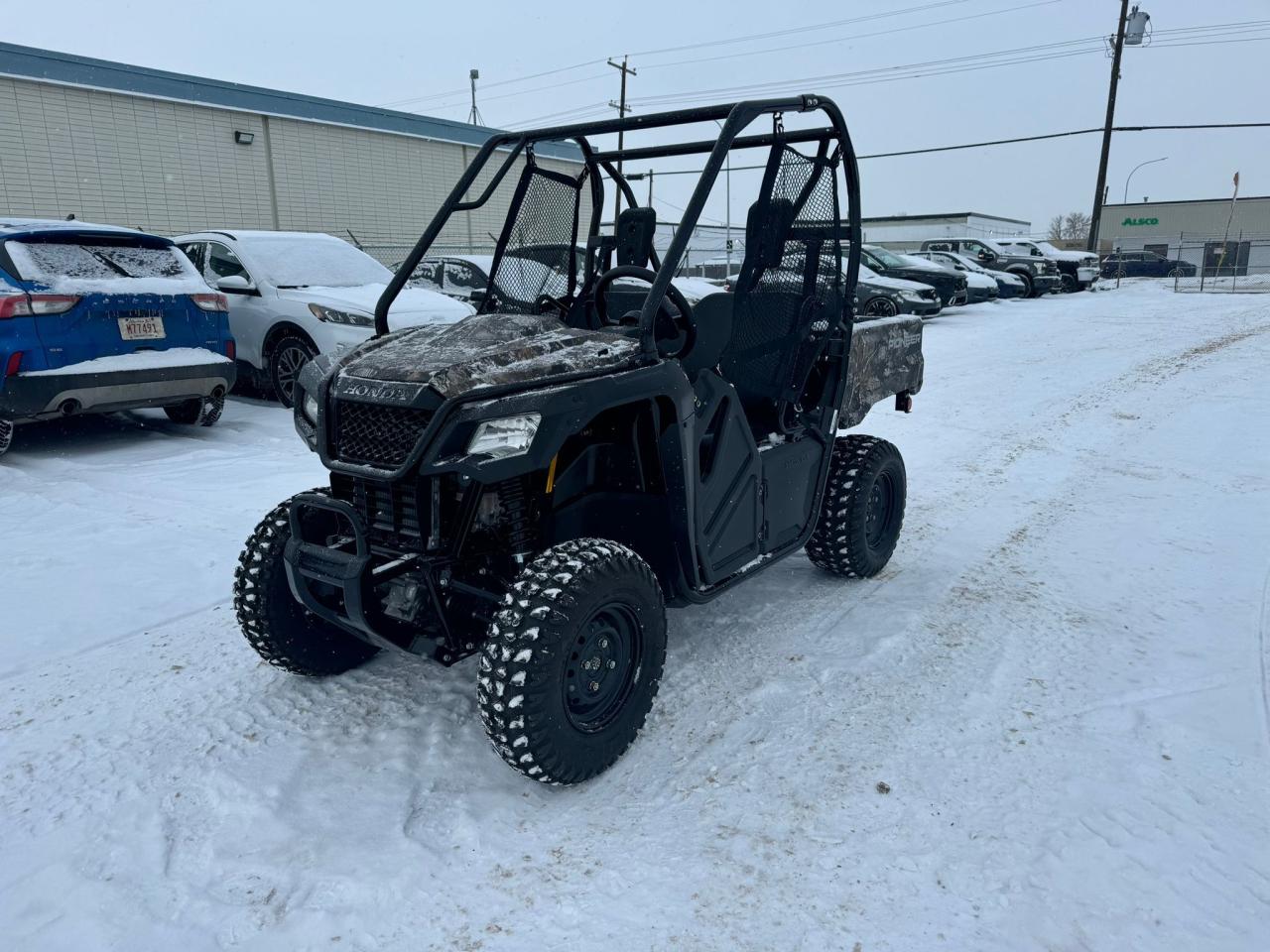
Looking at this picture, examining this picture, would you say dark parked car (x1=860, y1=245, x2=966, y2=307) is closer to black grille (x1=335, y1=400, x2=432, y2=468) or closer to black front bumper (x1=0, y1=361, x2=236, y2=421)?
black front bumper (x1=0, y1=361, x2=236, y2=421)

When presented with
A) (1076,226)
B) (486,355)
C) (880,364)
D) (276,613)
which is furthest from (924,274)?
(1076,226)

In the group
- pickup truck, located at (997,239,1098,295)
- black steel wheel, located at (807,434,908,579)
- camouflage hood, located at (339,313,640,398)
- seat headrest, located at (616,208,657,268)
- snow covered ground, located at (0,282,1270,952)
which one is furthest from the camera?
pickup truck, located at (997,239,1098,295)

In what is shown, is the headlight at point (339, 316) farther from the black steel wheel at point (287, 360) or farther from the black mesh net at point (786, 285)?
the black mesh net at point (786, 285)

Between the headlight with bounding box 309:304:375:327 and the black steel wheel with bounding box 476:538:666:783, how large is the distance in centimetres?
576

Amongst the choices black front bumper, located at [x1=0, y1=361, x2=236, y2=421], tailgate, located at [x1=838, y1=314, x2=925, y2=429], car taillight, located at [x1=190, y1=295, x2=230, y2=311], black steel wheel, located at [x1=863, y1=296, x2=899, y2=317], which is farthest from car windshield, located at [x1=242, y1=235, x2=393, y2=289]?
black steel wheel, located at [x1=863, y1=296, x2=899, y2=317]

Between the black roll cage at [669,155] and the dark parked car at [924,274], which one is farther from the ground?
the black roll cage at [669,155]

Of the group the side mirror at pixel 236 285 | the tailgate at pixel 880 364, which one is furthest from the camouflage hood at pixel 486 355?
the side mirror at pixel 236 285

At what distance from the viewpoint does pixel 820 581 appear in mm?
4309

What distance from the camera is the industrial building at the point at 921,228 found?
42.7 metres

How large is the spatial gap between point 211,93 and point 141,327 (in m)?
14.4

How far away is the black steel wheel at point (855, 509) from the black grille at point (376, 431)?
6.74 ft

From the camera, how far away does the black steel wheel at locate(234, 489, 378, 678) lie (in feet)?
9.86

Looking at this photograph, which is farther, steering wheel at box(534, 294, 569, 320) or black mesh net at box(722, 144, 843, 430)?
steering wheel at box(534, 294, 569, 320)

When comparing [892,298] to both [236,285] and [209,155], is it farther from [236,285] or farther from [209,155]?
[209,155]
